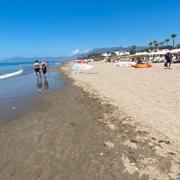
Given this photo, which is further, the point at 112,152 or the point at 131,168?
the point at 112,152

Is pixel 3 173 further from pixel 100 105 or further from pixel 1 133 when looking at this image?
pixel 100 105

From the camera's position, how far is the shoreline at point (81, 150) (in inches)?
155

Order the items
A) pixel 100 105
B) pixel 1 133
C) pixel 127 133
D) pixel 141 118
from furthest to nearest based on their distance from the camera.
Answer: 1. pixel 100 105
2. pixel 141 118
3. pixel 1 133
4. pixel 127 133

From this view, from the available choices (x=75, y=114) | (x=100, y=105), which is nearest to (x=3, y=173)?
(x=75, y=114)

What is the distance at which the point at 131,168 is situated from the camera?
4027mm

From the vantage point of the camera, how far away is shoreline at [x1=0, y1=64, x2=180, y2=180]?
3.94 metres

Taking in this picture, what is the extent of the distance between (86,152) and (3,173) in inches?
68.4

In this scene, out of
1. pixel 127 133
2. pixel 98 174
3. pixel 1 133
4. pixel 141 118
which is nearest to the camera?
pixel 98 174

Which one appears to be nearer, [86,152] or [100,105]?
[86,152]

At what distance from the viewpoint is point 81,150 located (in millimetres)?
4836

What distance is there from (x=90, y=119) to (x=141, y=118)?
1668mm

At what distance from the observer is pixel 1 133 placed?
20.0 feet

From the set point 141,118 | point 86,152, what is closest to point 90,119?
point 141,118

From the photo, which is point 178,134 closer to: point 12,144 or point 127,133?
point 127,133
